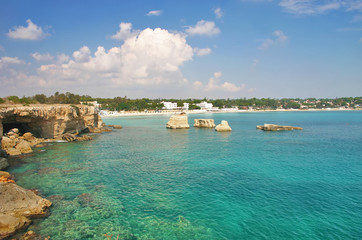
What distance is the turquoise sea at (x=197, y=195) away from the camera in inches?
485

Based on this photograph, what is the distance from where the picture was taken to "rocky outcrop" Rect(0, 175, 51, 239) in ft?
39.0

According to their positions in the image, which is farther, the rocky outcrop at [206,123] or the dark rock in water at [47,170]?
the rocky outcrop at [206,123]

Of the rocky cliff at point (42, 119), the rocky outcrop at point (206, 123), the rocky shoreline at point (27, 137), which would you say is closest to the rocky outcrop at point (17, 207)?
the rocky shoreline at point (27, 137)

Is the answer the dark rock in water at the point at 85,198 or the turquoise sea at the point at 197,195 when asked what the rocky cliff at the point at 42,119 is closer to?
the turquoise sea at the point at 197,195

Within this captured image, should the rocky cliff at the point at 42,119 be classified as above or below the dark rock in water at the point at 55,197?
→ above

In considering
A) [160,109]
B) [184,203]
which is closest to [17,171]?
[184,203]

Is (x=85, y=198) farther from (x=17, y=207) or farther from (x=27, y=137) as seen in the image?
(x=27, y=137)

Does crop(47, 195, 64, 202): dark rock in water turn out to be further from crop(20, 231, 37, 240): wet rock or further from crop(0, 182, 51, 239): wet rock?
crop(20, 231, 37, 240): wet rock

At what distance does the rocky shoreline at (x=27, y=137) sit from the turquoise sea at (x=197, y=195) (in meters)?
1.02

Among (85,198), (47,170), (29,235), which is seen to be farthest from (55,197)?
(47,170)

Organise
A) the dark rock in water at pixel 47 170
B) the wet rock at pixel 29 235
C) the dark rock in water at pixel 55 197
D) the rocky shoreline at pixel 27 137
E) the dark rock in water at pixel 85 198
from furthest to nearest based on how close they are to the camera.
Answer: the dark rock in water at pixel 47 170, the dark rock in water at pixel 55 197, the dark rock in water at pixel 85 198, the rocky shoreline at pixel 27 137, the wet rock at pixel 29 235

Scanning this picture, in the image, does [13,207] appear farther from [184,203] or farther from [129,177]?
[184,203]

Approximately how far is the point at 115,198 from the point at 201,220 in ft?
22.9

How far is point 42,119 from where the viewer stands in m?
40.4
